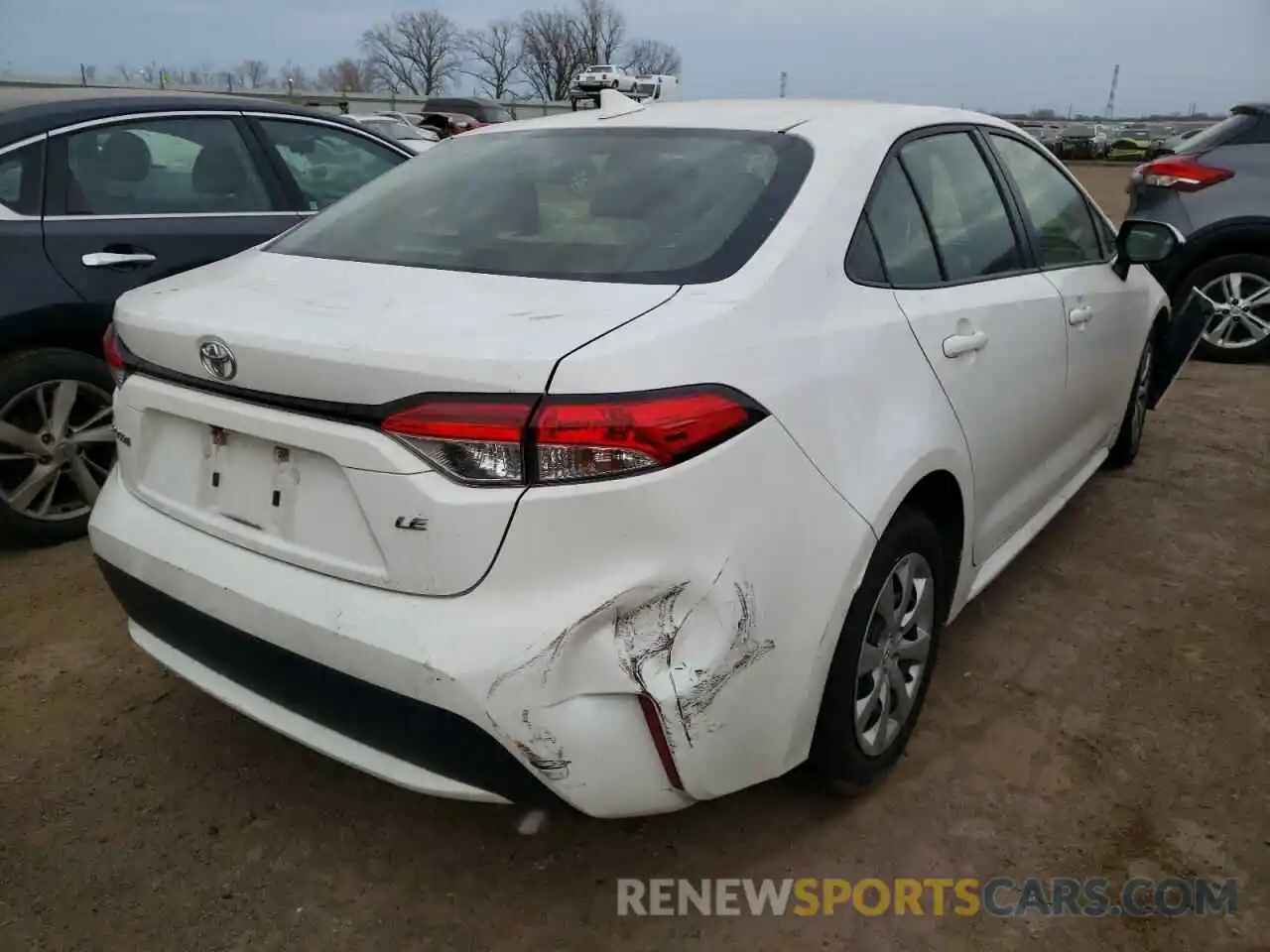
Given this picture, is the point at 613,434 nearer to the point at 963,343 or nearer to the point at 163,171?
the point at 963,343

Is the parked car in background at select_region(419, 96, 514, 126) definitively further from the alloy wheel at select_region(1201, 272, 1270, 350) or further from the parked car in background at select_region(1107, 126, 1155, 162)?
the alloy wheel at select_region(1201, 272, 1270, 350)

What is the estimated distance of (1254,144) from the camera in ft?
21.1

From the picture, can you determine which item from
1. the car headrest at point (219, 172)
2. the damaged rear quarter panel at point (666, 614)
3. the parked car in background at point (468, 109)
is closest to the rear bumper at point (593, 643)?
the damaged rear quarter panel at point (666, 614)

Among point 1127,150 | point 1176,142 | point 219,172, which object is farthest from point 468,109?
point 219,172

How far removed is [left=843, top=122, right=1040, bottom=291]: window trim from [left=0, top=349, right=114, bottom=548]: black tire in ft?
8.85

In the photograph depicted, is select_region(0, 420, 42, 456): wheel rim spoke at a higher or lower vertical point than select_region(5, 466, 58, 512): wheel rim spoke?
higher

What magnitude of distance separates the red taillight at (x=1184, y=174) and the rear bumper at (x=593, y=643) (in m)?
5.75

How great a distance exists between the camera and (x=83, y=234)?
3584 mm

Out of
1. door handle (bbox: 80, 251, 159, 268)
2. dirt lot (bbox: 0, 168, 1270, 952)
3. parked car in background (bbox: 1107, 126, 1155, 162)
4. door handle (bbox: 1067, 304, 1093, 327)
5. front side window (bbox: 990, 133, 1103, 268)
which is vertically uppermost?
front side window (bbox: 990, 133, 1103, 268)

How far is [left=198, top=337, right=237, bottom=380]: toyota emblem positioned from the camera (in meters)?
1.89

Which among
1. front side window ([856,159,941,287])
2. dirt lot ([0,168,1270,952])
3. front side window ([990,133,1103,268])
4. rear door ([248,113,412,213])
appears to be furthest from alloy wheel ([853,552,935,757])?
rear door ([248,113,412,213])

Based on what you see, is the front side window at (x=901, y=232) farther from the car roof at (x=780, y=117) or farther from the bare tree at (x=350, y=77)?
the bare tree at (x=350, y=77)

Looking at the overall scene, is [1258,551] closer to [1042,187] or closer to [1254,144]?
[1042,187]

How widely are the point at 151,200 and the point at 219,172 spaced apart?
356mm
